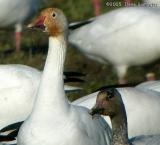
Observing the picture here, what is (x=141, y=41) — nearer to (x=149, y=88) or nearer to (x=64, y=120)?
(x=149, y=88)

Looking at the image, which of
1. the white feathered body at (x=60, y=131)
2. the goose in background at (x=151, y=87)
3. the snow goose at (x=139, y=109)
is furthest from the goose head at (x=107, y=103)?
the goose in background at (x=151, y=87)

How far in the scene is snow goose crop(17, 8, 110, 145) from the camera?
255 inches

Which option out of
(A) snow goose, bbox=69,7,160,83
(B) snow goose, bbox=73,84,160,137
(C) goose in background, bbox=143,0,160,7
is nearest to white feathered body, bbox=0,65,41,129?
(B) snow goose, bbox=73,84,160,137

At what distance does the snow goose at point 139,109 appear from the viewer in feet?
24.9

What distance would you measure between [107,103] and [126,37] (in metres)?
3.46

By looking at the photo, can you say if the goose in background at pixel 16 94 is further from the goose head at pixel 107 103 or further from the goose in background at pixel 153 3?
the goose in background at pixel 153 3

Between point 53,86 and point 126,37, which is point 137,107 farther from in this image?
point 126,37

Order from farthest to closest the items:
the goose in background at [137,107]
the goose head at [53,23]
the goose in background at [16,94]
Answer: the goose in background at [16,94] < the goose in background at [137,107] < the goose head at [53,23]

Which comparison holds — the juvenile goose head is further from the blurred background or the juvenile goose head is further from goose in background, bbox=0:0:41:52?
goose in background, bbox=0:0:41:52

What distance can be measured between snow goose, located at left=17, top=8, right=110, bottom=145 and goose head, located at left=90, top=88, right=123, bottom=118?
45 centimetres

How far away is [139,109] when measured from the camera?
7641mm

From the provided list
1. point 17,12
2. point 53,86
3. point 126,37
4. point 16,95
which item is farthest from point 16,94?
point 17,12

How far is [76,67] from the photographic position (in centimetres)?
1084

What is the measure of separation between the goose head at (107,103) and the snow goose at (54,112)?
45 cm
